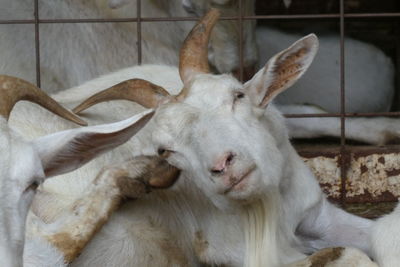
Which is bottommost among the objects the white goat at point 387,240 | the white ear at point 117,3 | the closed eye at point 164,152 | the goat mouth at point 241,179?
the white goat at point 387,240

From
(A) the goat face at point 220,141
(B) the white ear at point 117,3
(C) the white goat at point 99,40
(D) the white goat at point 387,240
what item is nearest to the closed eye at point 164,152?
(A) the goat face at point 220,141

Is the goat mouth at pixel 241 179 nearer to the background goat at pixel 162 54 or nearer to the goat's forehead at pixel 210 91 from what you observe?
the goat's forehead at pixel 210 91

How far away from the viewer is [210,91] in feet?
13.4

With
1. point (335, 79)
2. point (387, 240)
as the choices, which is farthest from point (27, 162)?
point (335, 79)

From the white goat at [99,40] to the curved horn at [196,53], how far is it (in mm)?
1763

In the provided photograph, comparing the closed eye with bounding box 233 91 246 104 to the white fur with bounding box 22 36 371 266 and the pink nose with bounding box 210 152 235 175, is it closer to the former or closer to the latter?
the white fur with bounding box 22 36 371 266

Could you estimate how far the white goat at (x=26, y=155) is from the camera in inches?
124

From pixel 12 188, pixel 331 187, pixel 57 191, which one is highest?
pixel 12 188

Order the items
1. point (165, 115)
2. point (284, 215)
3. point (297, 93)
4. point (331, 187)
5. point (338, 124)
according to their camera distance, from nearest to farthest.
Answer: point (165, 115), point (284, 215), point (331, 187), point (338, 124), point (297, 93)

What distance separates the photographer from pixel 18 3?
6516 millimetres

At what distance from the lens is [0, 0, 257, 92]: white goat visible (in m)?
6.36

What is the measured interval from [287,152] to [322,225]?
0.40 metres

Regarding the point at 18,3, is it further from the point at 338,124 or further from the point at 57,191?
the point at 57,191

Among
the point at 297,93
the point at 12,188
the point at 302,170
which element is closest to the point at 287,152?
the point at 302,170
